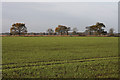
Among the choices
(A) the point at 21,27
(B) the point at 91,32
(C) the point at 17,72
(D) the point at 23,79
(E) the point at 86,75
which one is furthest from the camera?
(B) the point at 91,32

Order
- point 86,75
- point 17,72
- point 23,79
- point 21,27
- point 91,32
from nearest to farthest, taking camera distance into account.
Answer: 1. point 23,79
2. point 86,75
3. point 17,72
4. point 21,27
5. point 91,32

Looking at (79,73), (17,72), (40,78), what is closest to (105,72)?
(79,73)

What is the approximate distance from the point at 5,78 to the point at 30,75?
0.87m

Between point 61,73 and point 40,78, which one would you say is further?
point 61,73

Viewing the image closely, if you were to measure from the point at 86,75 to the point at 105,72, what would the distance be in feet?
3.02

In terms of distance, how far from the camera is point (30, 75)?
4824 millimetres

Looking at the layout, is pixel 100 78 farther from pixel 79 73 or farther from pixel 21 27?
pixel 21 27

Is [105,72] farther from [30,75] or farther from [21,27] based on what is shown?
[21,27]

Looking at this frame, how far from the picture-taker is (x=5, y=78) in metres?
4.60

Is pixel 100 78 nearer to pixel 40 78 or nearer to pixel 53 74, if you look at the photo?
pixel 53 74

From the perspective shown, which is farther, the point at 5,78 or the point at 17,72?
the point at 17,72

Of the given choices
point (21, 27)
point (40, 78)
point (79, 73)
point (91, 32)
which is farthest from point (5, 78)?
point (91, 32)

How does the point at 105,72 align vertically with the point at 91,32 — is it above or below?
below

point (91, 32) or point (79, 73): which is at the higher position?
point (91, 32)
